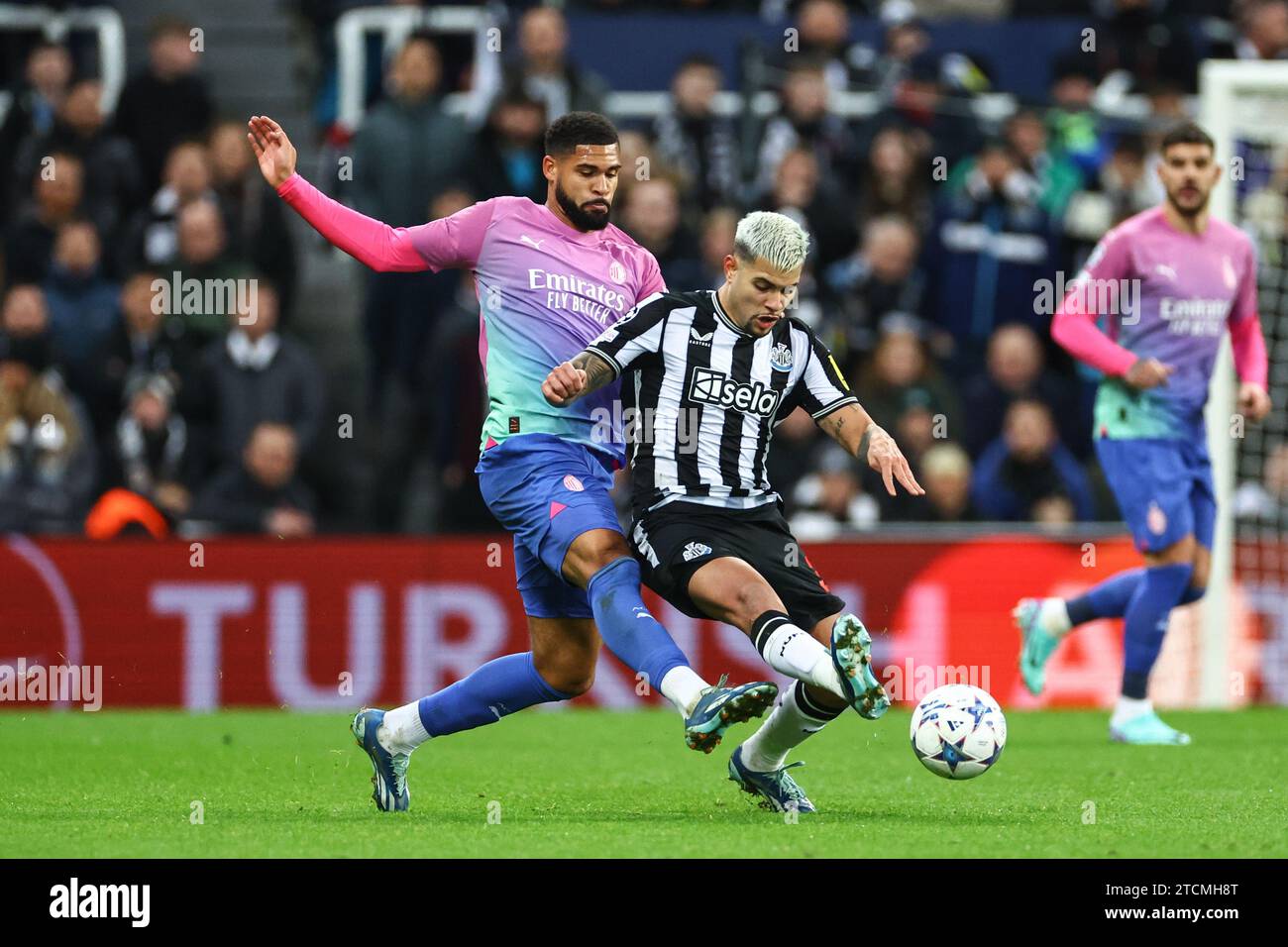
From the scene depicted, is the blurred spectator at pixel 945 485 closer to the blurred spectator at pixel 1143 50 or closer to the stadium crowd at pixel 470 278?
the stadium crowd at pixel 470 278

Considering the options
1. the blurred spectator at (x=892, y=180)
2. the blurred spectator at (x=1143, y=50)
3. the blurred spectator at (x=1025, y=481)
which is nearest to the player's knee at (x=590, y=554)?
the blurred spectator at (x=1025, y=481)

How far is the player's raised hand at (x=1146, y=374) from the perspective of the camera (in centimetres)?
1002

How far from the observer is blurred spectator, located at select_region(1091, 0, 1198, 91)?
15.4m

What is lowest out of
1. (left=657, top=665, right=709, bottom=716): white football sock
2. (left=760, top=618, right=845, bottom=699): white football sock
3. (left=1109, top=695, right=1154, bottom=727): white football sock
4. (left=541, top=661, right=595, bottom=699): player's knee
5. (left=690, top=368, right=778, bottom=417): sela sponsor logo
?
(left=1109, top=695, right=1154, bottom=727): white football sock

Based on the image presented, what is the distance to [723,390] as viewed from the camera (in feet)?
23.9

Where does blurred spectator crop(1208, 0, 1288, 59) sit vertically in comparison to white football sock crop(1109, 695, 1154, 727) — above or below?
above

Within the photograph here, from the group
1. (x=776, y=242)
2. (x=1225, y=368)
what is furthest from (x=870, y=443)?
(x=1225, y=368)

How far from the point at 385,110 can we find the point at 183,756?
18.4 ft

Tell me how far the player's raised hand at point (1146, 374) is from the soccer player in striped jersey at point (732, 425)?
3.03 meters

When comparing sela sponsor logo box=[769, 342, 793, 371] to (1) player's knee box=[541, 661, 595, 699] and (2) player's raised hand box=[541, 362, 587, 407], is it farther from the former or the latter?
(1) player's knee box=[541, 661, 595, 699]

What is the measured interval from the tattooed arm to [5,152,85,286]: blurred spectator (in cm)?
808

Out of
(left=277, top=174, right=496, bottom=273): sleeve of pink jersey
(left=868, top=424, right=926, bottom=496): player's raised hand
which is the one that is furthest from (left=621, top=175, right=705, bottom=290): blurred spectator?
(left=868, top=424, right=926, bottom=496): player's raised hand

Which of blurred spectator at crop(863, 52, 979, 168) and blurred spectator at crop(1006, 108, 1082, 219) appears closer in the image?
blurred spectator at crop(1006, 108, 1082, 219)
